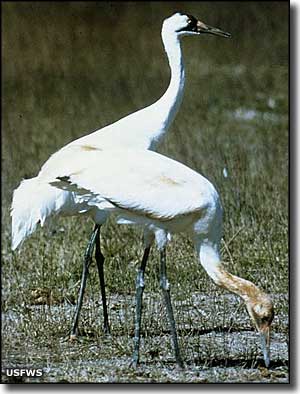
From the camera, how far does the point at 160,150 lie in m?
11.2

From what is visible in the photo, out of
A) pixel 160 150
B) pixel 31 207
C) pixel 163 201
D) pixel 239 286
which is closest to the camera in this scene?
pixel 163 201

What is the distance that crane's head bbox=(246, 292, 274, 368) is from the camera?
593 centimetres

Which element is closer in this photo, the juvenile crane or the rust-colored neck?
the rust-colored neck

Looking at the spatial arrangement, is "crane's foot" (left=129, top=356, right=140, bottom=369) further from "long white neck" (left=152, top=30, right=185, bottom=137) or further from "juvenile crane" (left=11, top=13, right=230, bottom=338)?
"long white neck" (left=152, top=30, right=185, bottom=137)

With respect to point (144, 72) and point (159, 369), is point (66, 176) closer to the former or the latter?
point (159, 369)

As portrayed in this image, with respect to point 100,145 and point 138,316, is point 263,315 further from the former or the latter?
point 100,145

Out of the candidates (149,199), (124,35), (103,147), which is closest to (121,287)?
(103,147)

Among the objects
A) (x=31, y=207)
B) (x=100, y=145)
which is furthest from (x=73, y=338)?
(x=100, y=145)

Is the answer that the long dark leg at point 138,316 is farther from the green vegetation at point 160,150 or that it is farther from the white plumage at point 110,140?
the white plumage at point 110,140

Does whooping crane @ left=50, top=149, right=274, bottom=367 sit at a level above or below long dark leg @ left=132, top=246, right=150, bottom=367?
above

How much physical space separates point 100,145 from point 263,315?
1472 mm

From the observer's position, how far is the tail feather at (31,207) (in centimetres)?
657

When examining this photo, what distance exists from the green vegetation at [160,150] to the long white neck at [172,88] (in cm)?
96

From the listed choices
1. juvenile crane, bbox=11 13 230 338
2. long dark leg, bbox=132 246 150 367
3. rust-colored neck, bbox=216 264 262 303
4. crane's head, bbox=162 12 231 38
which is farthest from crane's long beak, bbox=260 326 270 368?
crane's head, bbox=162 12 231 38
